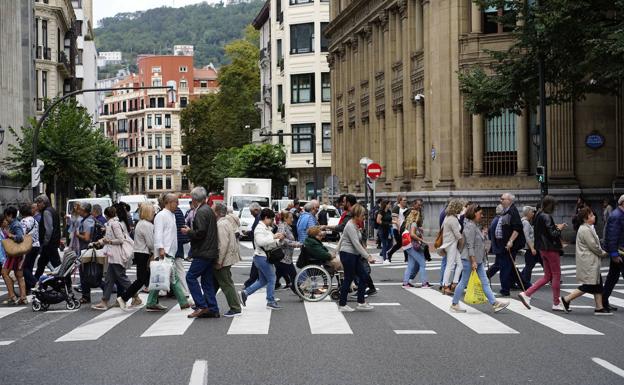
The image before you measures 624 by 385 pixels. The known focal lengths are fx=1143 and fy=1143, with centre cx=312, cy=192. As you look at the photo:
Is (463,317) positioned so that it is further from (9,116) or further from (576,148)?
(9,116)

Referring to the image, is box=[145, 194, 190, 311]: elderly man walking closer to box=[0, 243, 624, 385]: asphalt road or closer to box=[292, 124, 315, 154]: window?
box=[0, 243, 624, 385]: asphalt road

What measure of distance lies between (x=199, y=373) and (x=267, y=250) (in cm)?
725

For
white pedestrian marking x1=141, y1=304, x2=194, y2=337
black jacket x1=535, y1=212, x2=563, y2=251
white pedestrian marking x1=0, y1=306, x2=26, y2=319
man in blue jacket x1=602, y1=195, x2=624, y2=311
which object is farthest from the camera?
white pedestrian marking x1=0, y1=306, x2=26, y2=319

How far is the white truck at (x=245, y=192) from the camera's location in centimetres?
5372

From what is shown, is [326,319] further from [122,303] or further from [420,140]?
[420,140]

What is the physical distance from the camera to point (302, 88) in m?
79.8

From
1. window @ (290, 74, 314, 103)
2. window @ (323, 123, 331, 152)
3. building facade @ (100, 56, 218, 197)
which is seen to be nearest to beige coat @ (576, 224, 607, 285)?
window @ (323, 123, 331, 152)

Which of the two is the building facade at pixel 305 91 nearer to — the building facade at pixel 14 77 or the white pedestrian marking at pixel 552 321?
the building facade at pixel 14 77

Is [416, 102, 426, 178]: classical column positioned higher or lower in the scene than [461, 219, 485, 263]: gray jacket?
higher

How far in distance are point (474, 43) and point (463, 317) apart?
2452cm

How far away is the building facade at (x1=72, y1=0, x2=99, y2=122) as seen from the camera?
98000 millimetres

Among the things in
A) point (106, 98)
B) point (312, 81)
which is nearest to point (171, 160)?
point (106, 98)

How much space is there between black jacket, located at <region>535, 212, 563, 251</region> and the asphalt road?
3.48 ft

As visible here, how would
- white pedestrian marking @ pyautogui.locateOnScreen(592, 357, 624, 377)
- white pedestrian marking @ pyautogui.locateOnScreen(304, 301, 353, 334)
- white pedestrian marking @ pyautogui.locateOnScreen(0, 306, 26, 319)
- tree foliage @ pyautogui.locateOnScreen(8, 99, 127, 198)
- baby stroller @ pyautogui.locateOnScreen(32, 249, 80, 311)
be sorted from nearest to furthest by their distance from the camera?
white pedestrian marking @ pyautogui.locateOnScreen(592, 357, 624, 377) → white pedestrian marking @ pyautogui.locateOnScreen(304, 301, 353, 334) → white pedestrian marking @ pyautogui.locateOnScreen(0, 306, 26, 319) → baby stroller @ pyautogui.locateOnScreen(32, 249, 80, 311) → tree foliage @ pyautogui.locateOnScreen(8, 99, 127, 198)
